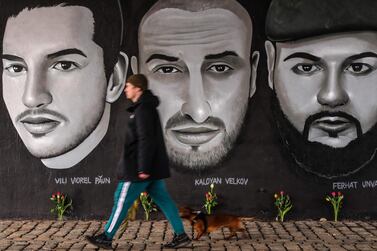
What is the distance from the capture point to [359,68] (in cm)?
1073

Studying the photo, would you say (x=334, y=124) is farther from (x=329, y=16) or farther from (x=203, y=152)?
(x=203, y=152)

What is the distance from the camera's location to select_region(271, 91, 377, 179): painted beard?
10797mm

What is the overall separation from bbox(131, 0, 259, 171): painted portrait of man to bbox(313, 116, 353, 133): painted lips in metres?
1.07

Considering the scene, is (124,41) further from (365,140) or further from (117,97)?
(365,140)

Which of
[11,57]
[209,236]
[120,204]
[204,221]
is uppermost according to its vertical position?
[11,57]

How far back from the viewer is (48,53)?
10828 mm

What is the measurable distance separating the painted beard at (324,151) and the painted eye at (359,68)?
62 cm

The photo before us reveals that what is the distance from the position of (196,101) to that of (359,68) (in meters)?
2.34

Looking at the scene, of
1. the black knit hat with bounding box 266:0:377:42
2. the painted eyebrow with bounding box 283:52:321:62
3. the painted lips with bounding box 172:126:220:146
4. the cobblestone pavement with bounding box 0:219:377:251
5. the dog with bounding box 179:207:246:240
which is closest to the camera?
the cobblestone pavement with bounding box 0:219:377:251

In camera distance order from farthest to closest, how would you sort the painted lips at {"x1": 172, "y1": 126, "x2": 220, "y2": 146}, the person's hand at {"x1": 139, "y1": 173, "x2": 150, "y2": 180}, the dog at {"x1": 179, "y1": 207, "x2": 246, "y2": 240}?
the painted lips at {"x1": 172, "y1": 126, "x2": 220, "y2": 146}, the dog at {"x1": 179, "y1": 207, "x2": 246, "y2": 240}, the person's hand at {"x1": 139, "y1": 173, "x2": 150, "y2": 180}

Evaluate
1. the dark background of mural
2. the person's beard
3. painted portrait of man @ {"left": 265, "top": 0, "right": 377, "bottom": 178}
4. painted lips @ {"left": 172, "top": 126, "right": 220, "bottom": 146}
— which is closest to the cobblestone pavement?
the dark background of mural

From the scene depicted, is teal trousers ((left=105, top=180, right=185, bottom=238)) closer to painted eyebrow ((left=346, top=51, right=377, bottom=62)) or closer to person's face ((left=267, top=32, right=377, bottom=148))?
person's face ((left=267, top=32, right=377, bottom=148))

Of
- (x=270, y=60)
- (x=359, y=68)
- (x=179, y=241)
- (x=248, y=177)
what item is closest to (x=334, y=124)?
(x=359, y=68)

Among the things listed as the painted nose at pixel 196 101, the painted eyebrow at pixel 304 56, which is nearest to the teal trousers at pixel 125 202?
the painted nose at pixel 196 101
